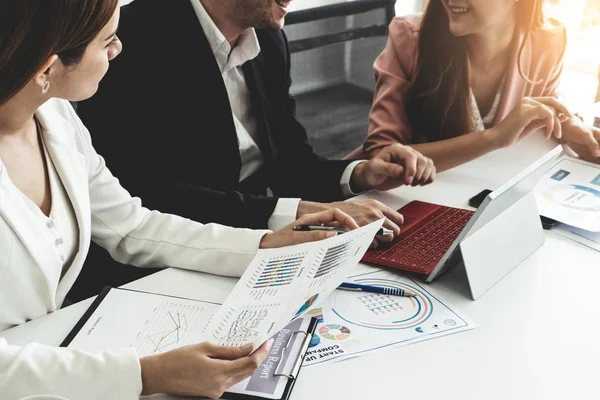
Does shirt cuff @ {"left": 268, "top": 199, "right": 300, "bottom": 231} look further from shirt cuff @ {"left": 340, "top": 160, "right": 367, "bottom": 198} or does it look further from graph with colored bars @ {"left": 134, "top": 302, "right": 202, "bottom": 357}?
graph with colored bars @ {"left": 134, "top": 302, "right": 202, "bottom": 357}

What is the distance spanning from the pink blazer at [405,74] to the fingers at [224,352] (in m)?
0.99

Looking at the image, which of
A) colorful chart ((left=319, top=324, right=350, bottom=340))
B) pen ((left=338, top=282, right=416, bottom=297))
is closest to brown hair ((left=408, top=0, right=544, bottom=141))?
pen ((left=338, top=282, right=416, bottom=297))

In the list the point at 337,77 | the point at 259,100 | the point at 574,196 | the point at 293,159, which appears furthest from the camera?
the point at 337,77

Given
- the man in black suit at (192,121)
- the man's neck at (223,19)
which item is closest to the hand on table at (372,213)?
the man in black suit at (192,121)

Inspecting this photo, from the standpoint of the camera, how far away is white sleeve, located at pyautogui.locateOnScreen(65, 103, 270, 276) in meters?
1.12

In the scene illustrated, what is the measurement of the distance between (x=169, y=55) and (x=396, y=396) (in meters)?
0.99

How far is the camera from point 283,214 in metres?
1.38

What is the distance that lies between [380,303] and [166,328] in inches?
13.6

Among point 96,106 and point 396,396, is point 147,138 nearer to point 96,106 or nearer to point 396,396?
point 96,106

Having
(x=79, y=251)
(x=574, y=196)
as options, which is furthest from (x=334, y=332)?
(x=574, y=196)

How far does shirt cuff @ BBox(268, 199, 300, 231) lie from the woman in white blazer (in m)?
0.22

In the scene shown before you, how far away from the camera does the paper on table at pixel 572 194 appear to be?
1.26m

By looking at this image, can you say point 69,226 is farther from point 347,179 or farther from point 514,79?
point 514,79

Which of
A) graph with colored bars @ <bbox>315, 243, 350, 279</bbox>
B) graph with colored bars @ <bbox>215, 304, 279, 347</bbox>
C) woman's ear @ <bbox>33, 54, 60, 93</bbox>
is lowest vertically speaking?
graph with colored bars @ <bbox>215, 304, 279, 347</bbox>
